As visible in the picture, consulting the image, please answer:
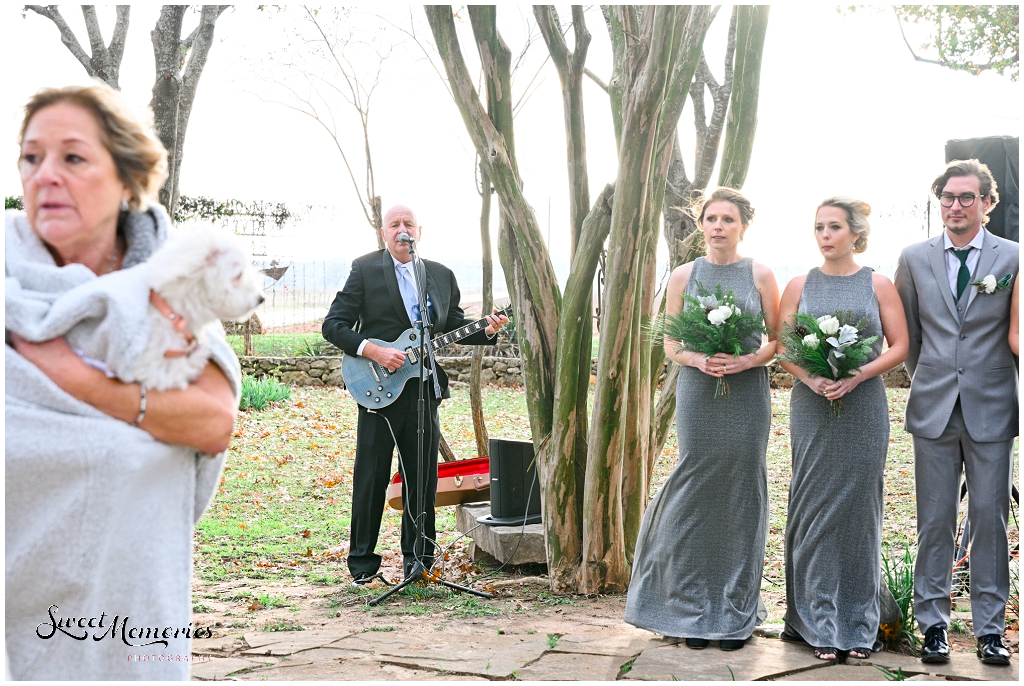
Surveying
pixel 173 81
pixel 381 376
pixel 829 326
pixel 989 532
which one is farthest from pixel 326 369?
pixel 989 532

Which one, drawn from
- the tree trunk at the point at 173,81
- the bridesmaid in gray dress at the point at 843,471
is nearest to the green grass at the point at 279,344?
the tree trunk at the point at 173,81

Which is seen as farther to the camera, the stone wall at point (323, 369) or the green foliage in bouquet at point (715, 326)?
the stone wall at point (323, 369)

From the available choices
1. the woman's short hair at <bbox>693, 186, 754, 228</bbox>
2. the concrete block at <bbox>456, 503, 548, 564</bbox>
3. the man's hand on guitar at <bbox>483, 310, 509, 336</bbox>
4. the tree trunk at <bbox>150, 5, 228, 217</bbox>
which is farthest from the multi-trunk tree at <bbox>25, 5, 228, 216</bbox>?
the woman's short hair at <bbox>693, 186, 754, 228</bbox>

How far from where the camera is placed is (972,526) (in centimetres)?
389

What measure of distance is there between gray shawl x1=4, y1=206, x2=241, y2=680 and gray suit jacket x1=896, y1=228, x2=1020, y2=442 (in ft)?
10.8

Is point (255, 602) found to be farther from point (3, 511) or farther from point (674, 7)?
point (674, 7)

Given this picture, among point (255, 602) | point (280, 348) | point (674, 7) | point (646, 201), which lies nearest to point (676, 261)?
point (646, 201)

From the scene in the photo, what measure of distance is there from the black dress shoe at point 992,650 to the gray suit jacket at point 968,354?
860 mm

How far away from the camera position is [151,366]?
1.66 metres

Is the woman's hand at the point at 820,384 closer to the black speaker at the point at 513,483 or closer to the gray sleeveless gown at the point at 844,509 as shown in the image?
the gray sleeveless gown at the point at 844,509

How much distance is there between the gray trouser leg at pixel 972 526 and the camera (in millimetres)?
3812

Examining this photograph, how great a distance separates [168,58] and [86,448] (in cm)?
537

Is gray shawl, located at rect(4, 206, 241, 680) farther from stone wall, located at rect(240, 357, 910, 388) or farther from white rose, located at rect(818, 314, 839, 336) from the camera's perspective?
stone wall, located at rect(240, 357, 910, 388)

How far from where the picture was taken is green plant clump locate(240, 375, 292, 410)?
1266 centimetres
